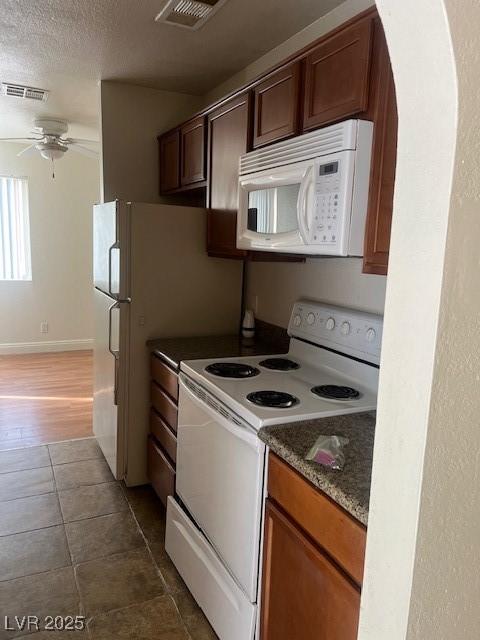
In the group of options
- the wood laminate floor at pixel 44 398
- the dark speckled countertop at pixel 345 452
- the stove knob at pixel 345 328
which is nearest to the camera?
the dark speckled countertop at pixel 345 452

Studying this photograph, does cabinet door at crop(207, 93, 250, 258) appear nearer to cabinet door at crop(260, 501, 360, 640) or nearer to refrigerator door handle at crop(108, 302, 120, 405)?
refrigerator door handle at crop(108, 302, 120, 405)

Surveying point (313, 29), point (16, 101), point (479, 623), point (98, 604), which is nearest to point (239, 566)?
point (98, 604)

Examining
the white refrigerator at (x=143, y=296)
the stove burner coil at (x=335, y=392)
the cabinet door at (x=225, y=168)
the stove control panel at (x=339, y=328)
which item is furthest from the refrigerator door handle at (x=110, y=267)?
the stove burner coil at (x=335, y=392)

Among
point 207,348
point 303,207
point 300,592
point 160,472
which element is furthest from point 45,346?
point 300,592

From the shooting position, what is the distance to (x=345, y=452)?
52.7 inches

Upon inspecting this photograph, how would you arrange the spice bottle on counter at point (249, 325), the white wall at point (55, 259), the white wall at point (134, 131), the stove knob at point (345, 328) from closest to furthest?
the stove knob at point (345, 328), the spice bottle on counter at point (249, 325), the white wall at point (134, 131), the white wall at point (55, 259)

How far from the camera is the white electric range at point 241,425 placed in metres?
1.57

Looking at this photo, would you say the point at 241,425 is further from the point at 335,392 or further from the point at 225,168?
the point at 225,168

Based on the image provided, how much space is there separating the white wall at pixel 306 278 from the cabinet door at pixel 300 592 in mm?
972

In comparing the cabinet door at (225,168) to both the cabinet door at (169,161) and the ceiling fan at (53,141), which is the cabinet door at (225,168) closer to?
the cabinet door at (169,161)

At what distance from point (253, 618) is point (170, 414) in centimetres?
106

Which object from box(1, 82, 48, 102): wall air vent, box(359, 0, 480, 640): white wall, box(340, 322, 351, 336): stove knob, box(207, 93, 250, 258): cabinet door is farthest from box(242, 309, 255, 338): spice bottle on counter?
box(1, 82, 48, 102): wall air vent

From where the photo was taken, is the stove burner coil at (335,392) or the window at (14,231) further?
A: the window at (14,231)

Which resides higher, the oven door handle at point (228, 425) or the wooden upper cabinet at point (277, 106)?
the wooden upper cabinet at point (277, 106)
